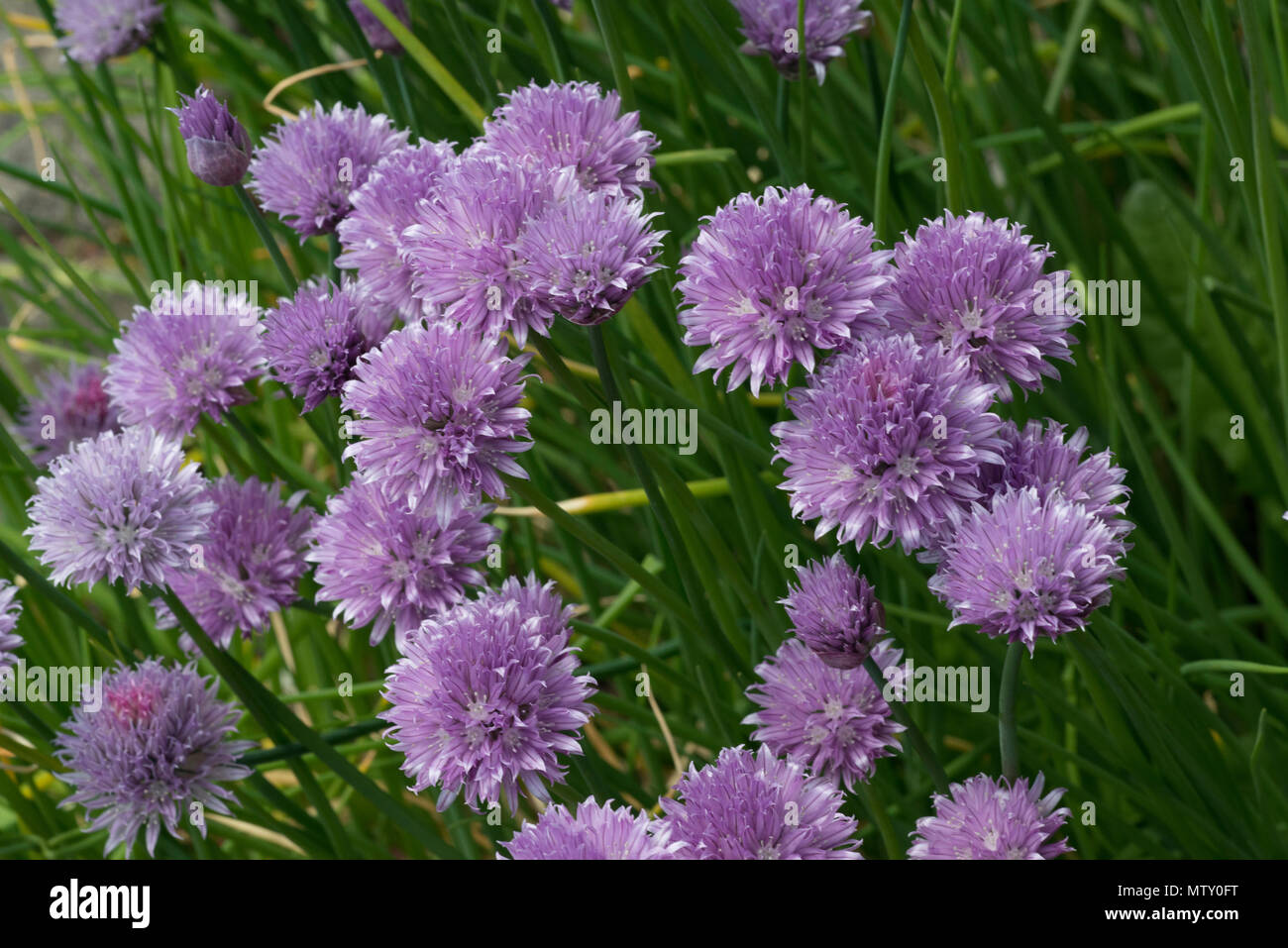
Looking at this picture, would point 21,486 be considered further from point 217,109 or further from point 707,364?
point 707,364

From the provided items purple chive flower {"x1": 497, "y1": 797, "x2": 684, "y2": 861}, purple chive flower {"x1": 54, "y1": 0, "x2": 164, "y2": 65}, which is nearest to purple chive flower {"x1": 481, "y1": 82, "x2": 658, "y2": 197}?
purple chive flower {"x1": 497, "y1": 797, "x2": 684, "y2": 861}

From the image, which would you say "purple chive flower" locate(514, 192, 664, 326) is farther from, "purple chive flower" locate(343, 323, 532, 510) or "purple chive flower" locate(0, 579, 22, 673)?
"purple chive flower" locate(0, 579, 22, 673)

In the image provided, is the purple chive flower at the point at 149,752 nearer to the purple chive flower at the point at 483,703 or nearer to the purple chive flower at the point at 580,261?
the purple chive flower at the point at 483,703

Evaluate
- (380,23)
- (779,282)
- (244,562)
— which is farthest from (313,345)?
(380,23)

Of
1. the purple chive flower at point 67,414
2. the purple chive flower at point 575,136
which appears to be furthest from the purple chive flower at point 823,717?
the purple chive flower at point 67,414

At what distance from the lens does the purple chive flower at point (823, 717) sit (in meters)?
0.77

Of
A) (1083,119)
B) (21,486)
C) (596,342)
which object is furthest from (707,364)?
(1083,119)

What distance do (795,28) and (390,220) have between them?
16.4 inches

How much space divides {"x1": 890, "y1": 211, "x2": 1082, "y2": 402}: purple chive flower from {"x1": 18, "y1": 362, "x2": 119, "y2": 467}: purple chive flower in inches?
38.6

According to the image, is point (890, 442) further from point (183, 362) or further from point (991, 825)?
point (183, 362)

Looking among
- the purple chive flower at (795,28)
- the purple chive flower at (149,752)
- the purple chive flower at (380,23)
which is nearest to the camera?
the purple chive flower at (149,752)

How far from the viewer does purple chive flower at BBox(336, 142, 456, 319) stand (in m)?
0.80

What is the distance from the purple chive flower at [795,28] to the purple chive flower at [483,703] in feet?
1.81

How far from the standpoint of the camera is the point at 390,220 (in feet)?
2.64
